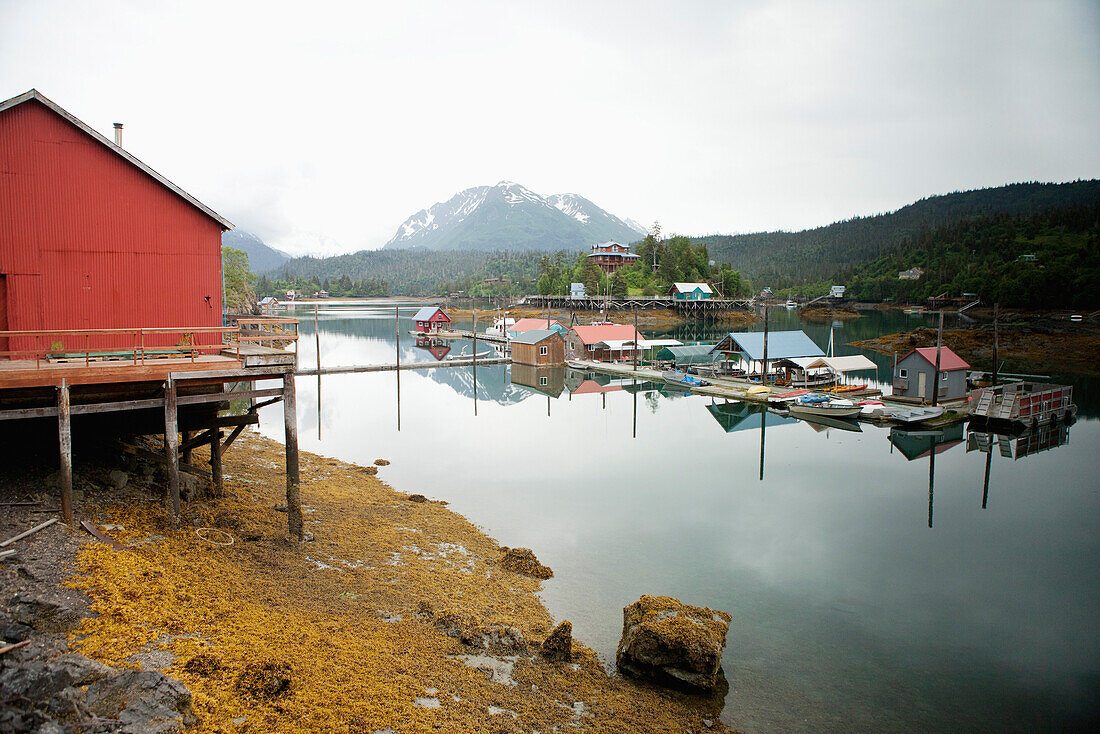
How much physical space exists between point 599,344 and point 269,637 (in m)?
53.0

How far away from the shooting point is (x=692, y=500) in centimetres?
2169

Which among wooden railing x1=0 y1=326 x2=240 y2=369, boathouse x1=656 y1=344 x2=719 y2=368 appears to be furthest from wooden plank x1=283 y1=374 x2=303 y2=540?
boathouse x1=656 y1=344 x2=719 y2=368

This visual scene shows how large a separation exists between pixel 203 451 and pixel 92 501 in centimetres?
986

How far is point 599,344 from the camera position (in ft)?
201

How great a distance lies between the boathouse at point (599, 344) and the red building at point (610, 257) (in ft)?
222

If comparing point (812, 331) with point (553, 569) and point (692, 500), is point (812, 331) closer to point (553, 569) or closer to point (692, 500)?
point (692, 500)

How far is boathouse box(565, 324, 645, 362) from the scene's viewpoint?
201 feet

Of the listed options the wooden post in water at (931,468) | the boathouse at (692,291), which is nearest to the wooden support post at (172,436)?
the wooden post in water at (931,468)

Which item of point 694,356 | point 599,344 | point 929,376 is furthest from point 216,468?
point 599,344

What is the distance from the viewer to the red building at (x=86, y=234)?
13.8m

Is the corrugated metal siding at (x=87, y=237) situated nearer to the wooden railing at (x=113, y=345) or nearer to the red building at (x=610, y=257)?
the wooden railing at (x=113, y=345)

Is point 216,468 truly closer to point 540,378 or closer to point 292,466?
point 292,466

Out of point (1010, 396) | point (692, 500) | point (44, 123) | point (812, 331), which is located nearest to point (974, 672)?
point (692, 500)

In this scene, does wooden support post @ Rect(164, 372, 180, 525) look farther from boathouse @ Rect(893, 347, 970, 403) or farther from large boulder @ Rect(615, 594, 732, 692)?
boathouse @ Rect(893, 347, 970, 403)
